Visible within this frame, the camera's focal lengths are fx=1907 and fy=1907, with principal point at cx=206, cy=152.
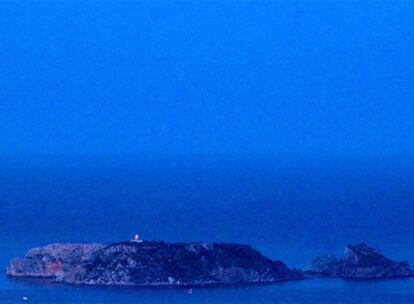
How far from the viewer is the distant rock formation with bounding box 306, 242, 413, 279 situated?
75125 millimetres

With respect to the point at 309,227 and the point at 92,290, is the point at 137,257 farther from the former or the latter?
the point at 309,227

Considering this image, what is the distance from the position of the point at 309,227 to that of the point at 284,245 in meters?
14.4

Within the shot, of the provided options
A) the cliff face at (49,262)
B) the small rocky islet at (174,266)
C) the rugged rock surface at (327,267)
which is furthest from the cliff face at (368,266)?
the cliff face at (49,262)

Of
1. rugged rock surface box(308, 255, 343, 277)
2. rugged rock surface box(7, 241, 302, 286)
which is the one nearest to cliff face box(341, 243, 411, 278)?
rugged rock surface box(308, 255, 343, 277)

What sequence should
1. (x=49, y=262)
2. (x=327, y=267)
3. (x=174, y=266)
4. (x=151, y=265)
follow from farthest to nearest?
(x=327, y=267)
(x=49, y=262)
(x=174, y=266)
(x=151, y=265)

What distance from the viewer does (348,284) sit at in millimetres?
73438

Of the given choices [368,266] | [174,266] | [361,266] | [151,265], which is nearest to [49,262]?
[151,265]

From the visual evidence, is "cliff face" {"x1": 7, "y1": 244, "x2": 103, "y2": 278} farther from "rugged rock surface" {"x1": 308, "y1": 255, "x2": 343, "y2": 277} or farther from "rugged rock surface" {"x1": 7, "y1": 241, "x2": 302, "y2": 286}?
"rugged rock surface" {"x1": 308, "y1": 255, "x2": 343, "y2": 277}

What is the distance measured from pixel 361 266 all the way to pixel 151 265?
850 cm

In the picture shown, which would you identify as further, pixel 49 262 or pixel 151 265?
pixel 49 262

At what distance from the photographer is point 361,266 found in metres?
75.2

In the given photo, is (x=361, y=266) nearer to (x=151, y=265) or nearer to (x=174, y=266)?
(x=174, y=266)

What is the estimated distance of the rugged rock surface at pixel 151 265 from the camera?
238ft

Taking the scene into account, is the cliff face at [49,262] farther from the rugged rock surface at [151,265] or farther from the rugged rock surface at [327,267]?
the rugged rock surface at [327,267]
